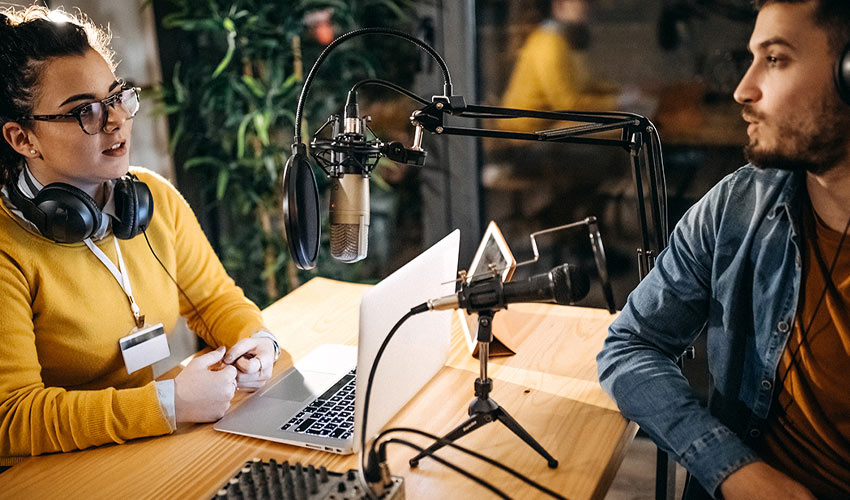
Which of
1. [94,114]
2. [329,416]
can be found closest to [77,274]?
[94,114]

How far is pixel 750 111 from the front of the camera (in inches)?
48.1

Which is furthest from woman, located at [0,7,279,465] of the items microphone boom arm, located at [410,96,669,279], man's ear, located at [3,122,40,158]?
microphone boom arm, located at [410,96,669,279]

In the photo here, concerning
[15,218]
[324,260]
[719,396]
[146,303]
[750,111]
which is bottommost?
[324,260]

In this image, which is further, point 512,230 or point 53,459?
point 512,230

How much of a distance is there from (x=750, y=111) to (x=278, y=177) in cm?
198

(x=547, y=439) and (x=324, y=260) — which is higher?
(x=547, y=439)

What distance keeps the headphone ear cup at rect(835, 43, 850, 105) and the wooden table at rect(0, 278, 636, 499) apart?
0.65 meters

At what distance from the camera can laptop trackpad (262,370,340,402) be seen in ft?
4.57

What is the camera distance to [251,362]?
142cm

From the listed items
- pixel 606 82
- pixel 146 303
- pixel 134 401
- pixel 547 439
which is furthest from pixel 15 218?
pixel 606 82

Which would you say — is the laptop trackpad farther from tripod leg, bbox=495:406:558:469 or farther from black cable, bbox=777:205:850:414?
black cable, bbox=777:205:850:414

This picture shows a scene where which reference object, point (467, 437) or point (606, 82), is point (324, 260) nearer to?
point (606, 82)

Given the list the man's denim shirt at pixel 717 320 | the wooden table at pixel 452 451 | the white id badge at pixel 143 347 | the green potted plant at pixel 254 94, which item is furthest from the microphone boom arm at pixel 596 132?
the green potted plant at pixel 254 94

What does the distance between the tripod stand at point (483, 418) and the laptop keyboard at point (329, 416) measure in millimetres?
170
